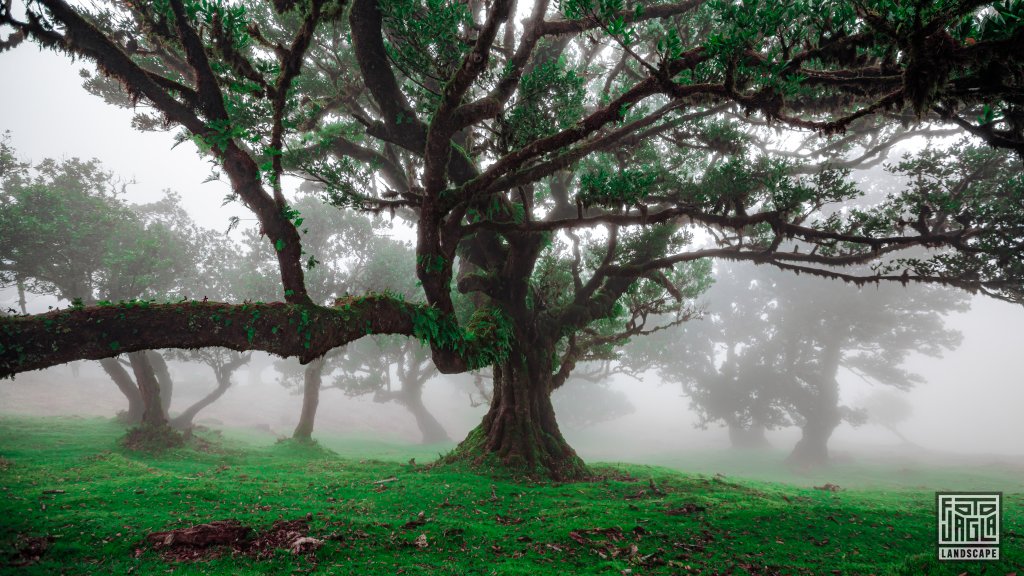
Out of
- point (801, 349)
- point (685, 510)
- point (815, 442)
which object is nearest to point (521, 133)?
point (685, 510)

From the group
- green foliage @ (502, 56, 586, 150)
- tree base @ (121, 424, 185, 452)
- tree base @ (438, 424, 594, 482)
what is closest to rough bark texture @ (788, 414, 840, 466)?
tree base @ (438, 424, 594, 482)

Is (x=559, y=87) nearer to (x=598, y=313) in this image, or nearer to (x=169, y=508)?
(x=598, y=313)

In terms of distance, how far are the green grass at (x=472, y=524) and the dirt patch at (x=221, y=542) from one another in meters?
0.15

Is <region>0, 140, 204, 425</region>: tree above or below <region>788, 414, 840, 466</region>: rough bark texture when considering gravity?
above

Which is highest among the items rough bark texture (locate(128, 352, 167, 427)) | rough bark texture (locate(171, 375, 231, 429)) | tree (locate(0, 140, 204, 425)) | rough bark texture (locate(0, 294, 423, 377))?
tree (locate(0, 140, 204, 425))

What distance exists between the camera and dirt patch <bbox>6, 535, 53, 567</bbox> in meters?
4.24

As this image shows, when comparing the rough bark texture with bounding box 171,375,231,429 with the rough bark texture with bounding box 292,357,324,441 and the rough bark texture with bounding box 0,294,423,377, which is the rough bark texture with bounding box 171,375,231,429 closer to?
the rough bark texture with bounding box 292,357,324,441

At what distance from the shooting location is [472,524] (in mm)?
6422

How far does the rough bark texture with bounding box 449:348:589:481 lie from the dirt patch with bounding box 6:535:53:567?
8.24 m

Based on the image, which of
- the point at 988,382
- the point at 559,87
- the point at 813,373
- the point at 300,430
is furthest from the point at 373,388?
A: the point at 988,382

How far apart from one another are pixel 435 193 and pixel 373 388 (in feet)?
89.1

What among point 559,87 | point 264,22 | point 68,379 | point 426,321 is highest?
point 264,22

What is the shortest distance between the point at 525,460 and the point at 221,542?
25.5 feet

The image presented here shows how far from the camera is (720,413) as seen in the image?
37312 millimetres
